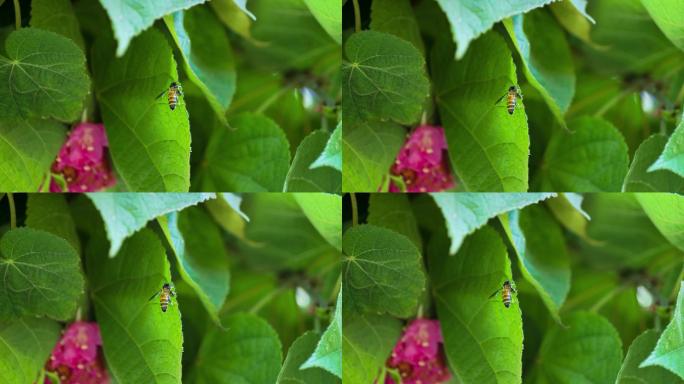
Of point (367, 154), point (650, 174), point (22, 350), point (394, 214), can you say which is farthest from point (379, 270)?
point (22, 350)

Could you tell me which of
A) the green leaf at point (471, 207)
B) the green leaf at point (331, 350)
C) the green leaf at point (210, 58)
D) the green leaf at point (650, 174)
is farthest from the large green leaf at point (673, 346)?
A: the green leaf at point (210, 58)

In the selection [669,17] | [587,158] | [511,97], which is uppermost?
[669,17]

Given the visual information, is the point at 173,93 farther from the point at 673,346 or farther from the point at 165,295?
the point at 673,346

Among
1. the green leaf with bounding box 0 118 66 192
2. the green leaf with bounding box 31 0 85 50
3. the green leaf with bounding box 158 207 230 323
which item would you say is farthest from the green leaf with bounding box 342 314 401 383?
the green leaf with bounding box 31 0 85 50

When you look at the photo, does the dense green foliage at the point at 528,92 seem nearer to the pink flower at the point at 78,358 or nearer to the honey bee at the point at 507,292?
the honey bee at the point at 507,292

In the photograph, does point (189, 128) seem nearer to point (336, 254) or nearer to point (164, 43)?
point (164, 43)

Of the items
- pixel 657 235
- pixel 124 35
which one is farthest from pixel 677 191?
pixel 124 35
